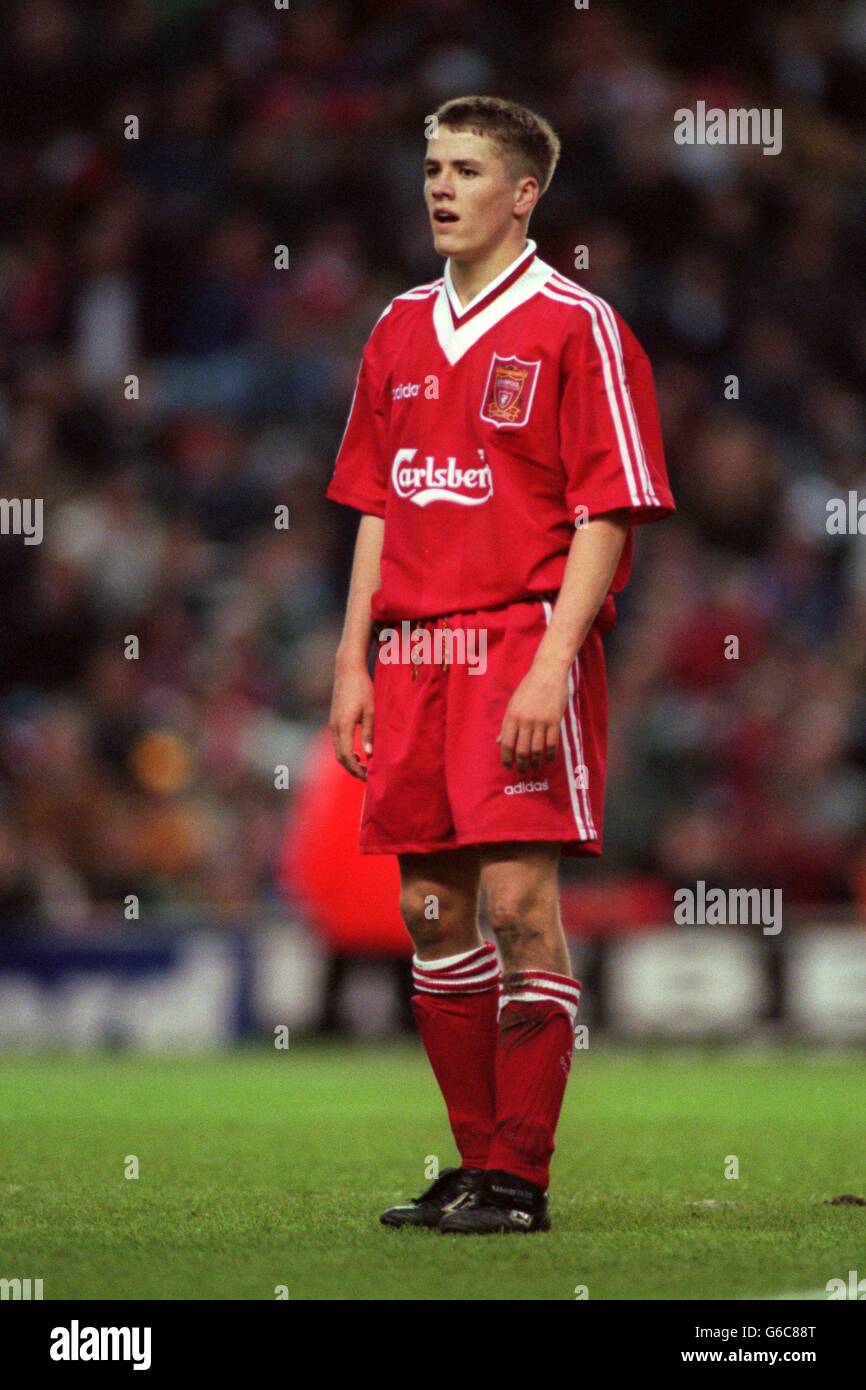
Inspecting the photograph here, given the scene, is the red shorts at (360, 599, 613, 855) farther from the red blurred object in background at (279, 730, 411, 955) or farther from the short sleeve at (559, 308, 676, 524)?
the red blurred object in background at (279, 730, 411, 955)

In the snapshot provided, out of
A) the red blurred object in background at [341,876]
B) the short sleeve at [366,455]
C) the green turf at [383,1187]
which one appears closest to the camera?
the green turf at [383,1187]

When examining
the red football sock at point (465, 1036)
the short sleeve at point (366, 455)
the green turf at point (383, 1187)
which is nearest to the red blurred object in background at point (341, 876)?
the green turf at point (383, 1187)

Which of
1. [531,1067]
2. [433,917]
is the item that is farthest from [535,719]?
[531,1067]

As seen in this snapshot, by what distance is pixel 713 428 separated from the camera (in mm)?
12562

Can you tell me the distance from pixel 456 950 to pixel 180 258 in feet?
33.9

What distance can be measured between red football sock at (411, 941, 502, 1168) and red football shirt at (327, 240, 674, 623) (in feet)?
2.20

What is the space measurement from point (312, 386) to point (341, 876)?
4604 millimetres

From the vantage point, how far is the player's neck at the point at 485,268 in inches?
171

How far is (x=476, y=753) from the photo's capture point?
13.5ft

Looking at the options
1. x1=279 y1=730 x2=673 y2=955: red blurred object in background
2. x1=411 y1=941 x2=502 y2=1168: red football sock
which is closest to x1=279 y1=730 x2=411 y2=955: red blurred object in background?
x1=279 y1=730 x2=673 y2=955: red blurred object in background

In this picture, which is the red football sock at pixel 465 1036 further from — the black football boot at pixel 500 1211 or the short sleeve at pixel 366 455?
the short sleeve at pixel 366 455

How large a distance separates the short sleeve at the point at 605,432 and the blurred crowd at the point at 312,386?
6.05 meters

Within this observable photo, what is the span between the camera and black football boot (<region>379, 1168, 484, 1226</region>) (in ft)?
13.4

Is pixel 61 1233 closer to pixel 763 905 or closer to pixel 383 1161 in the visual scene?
pixel 383 1161
